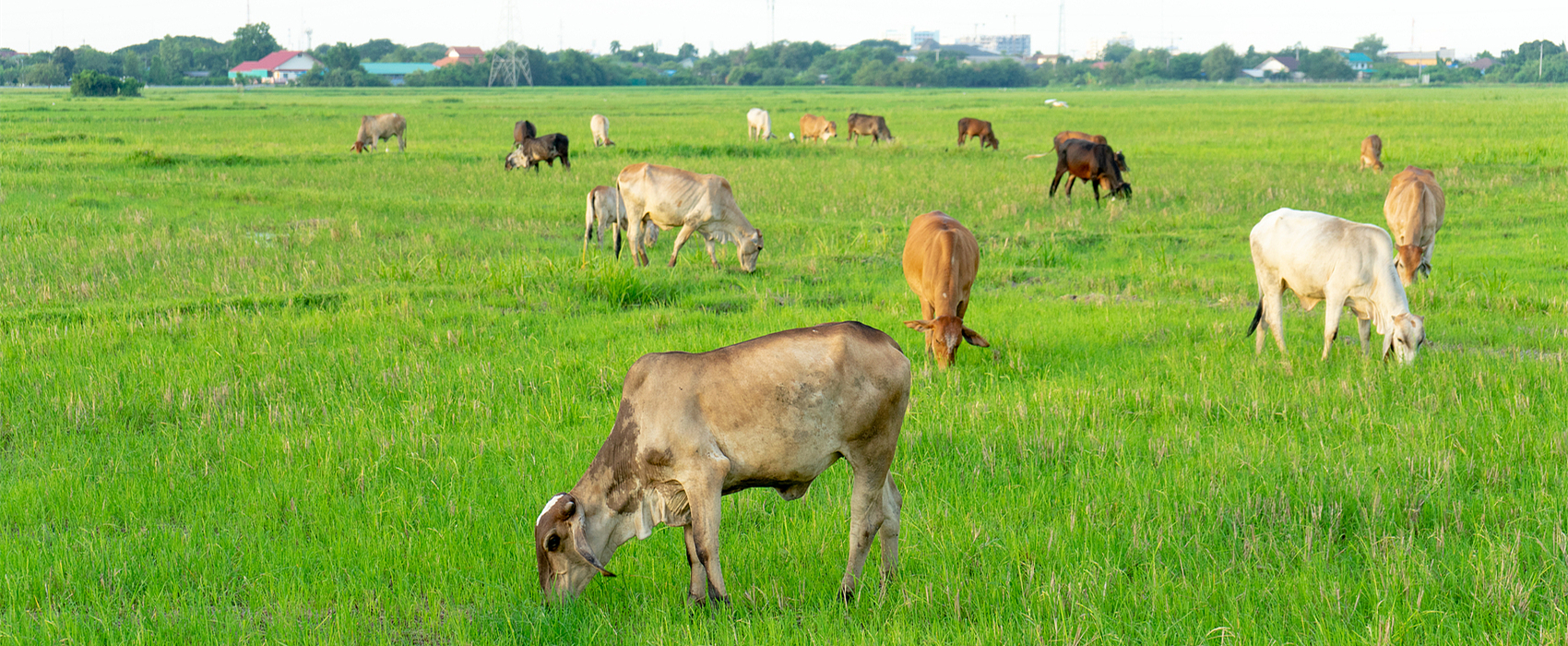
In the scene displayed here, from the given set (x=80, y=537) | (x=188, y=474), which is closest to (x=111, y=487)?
(x=188, y=474)

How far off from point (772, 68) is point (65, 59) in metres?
82.3

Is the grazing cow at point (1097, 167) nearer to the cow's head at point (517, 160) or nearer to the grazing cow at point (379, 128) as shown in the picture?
the cow's head at point (517, 160)

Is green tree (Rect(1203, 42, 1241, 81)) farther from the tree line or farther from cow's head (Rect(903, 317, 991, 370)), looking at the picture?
cow's head (Rect(903, 317, 991, 370))

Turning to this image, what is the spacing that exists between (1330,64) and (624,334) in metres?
169

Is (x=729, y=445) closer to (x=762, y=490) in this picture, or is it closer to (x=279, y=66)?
(x=762, y=490)

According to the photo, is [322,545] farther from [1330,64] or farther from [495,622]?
[1330,64]

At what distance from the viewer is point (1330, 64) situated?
15450cm

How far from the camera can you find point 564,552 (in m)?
4.33

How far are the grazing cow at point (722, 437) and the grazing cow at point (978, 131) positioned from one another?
107 feet

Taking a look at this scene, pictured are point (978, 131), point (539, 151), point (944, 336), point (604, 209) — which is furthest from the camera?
point (978, 131)

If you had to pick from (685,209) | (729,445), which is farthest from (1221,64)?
(729,445)

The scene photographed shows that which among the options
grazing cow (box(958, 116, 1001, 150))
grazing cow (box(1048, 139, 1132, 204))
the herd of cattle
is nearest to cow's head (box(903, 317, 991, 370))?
the herd of cattle

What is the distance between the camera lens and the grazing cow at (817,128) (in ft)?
135

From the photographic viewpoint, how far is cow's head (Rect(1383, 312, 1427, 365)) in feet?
26.9
